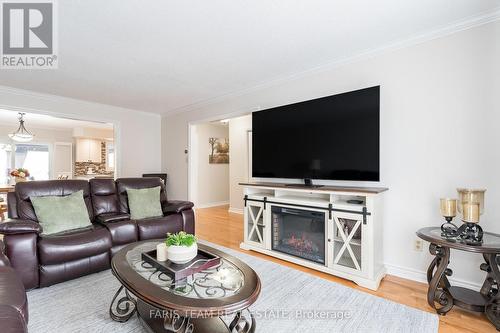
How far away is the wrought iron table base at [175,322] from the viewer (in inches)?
54.2

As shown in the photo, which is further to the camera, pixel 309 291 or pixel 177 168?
pixel 177 168

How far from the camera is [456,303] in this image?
1864 millimetres

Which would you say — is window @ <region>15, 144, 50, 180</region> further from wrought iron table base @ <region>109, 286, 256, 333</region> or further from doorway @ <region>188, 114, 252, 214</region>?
wrought iron table base @ <region>109, 286, 256, 333</region>

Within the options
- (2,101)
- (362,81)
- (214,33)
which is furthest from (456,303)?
(2,101)

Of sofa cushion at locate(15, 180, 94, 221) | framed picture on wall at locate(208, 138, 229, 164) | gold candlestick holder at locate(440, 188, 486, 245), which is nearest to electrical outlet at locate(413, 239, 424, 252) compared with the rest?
gold candlestick holder at locate(440, 188, 486, 245)

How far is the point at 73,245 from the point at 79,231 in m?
0.26

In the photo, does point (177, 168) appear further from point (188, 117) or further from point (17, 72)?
point (17, 72)

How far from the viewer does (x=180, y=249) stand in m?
1.63

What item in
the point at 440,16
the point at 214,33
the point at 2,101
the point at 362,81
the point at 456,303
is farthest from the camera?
the point at 2,101

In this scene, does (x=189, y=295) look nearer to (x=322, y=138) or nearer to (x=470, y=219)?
(x=470, y=219)

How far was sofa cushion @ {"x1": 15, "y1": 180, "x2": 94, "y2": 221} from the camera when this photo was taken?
258 cm

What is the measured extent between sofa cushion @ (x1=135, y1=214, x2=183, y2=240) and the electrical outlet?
2.66 meters

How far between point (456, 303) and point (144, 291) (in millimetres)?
2243

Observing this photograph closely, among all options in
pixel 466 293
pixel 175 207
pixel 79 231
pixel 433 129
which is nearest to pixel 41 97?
pixel 79 231
